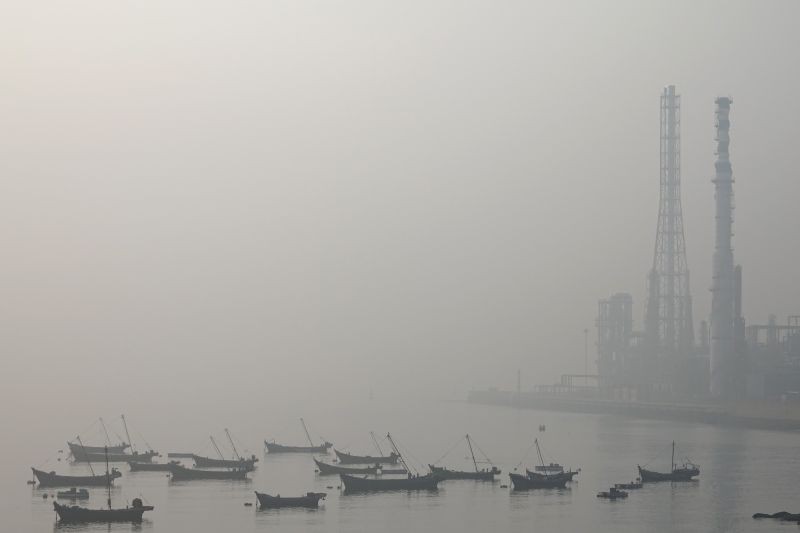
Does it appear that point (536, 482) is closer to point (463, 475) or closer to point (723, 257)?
point (463, 475)

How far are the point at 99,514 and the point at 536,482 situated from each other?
28.5 meters

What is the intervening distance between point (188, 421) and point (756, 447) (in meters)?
95.5

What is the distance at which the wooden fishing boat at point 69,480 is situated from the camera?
84.2m

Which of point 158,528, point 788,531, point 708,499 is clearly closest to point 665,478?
point 708,499

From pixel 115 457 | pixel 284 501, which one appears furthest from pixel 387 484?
pixel 115 457

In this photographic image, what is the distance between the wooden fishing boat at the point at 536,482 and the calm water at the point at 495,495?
99cm

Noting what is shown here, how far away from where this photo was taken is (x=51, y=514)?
69.9 metres

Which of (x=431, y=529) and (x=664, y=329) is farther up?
(x=664, y=329)

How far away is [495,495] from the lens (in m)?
79.9

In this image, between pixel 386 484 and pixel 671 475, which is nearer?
pixel 386 484

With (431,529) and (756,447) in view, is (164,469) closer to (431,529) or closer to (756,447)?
(431,529)

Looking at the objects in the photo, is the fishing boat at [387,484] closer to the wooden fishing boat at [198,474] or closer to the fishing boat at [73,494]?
the wooden fishing boat at [198,474]

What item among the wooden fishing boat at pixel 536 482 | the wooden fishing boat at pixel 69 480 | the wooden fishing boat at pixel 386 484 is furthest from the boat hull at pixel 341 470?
the wooden fishing boat at pixel 69 480

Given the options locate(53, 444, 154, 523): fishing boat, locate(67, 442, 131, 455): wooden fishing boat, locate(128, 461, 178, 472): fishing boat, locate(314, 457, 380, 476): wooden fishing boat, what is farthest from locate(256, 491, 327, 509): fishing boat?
locate(67, 442, 131, 455): wooden fishing boat
